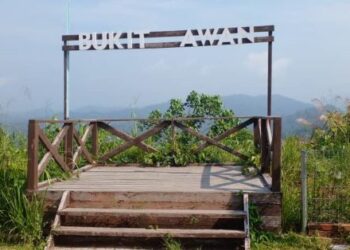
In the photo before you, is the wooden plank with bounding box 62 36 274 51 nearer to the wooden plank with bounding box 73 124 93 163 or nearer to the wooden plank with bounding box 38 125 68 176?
the wooden plank with bounding box 73 124 93 163

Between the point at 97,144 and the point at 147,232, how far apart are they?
4.38 m

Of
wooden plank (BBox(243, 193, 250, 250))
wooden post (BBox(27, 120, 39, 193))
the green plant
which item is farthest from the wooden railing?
the green plant

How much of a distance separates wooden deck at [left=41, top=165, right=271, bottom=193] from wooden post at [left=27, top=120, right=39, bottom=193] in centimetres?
17

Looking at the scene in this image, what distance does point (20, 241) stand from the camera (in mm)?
6496

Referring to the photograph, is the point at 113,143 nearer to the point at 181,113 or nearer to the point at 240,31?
the point at 181,113

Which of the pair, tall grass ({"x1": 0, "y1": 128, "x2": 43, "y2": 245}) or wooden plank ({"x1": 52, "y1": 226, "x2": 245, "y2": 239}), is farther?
tall grass ({"x1": 0, "y1": 128, "x2": 43, "y2": 245})

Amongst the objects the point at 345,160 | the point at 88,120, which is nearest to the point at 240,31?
the point at 88,120

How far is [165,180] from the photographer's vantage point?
809cm

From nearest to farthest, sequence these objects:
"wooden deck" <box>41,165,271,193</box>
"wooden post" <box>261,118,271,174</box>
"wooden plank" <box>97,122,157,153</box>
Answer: "wooden deck" <box>41,165,271,193</box>
"wooden post" <box>261,118,271,174</box>
"wooden plank" <box>97,122,157,153</box>

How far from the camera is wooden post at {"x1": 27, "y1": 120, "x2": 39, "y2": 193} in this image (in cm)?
685

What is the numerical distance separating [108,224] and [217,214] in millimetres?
1273

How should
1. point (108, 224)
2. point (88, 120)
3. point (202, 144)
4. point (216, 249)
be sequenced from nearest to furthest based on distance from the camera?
point (216, 249), point (108, 224), point (88, 120), point (202, 144)

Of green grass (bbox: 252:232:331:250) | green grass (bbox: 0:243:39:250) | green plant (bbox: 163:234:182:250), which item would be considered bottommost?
green grass (bbox: 0:243:39:250)

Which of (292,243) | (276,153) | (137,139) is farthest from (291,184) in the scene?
(137,139)
